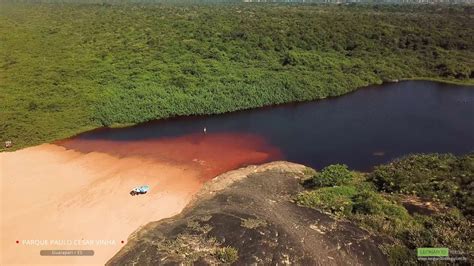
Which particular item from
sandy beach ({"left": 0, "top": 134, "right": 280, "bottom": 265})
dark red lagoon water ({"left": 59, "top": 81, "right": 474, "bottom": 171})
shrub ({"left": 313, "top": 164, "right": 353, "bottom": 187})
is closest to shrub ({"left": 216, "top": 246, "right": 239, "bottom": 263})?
sandy beach ({"left": 0, "top": 134, "right": 280, "bottom": 265})

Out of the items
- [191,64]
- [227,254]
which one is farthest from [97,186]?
[191,64]

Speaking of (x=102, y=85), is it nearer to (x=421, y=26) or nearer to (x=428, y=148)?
(x=428, y=148)

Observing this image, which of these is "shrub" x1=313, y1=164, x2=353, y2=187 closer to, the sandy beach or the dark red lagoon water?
the dark red lagoon water

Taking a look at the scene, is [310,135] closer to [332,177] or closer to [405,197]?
[332,177]

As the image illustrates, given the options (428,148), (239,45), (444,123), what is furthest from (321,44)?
(428,148)

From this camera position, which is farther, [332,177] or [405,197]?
[332,177]
